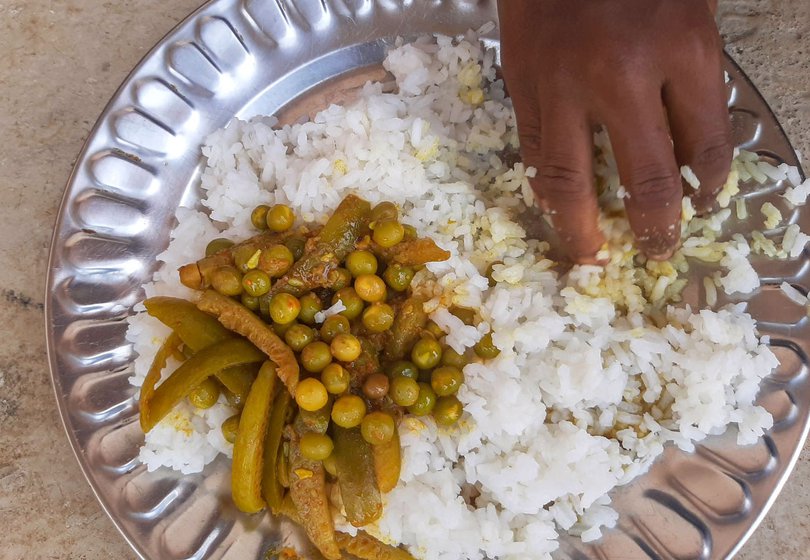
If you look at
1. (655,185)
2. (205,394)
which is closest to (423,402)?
(205,394)

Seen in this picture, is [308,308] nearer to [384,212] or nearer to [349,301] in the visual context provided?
[349,301]

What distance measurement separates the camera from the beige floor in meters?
2.57

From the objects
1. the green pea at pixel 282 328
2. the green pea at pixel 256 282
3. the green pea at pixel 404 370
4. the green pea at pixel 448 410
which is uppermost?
the green pea at pixel 256 282

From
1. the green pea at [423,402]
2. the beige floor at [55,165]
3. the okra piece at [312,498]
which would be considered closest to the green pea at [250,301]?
the okra piece at [312,498]

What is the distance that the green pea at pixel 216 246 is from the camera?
2.30m

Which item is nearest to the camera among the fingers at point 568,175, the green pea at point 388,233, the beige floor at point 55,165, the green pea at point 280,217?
the fingers at point 568,175

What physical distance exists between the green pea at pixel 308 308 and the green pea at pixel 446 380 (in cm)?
43

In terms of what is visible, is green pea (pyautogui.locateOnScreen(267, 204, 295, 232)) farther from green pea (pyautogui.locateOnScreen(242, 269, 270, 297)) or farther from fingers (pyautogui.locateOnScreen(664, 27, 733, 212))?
fingers (pyautogui.locateOnScreen(664, 27, 733, 212))

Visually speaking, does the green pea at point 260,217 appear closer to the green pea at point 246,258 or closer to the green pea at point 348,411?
the green pea at point 246,258

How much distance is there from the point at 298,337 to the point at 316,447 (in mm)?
345

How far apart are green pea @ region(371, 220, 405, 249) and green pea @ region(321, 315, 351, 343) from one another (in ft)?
0.91

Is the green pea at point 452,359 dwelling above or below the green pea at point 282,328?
below

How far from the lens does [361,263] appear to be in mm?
2188

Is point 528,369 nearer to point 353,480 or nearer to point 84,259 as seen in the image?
point 353,480
